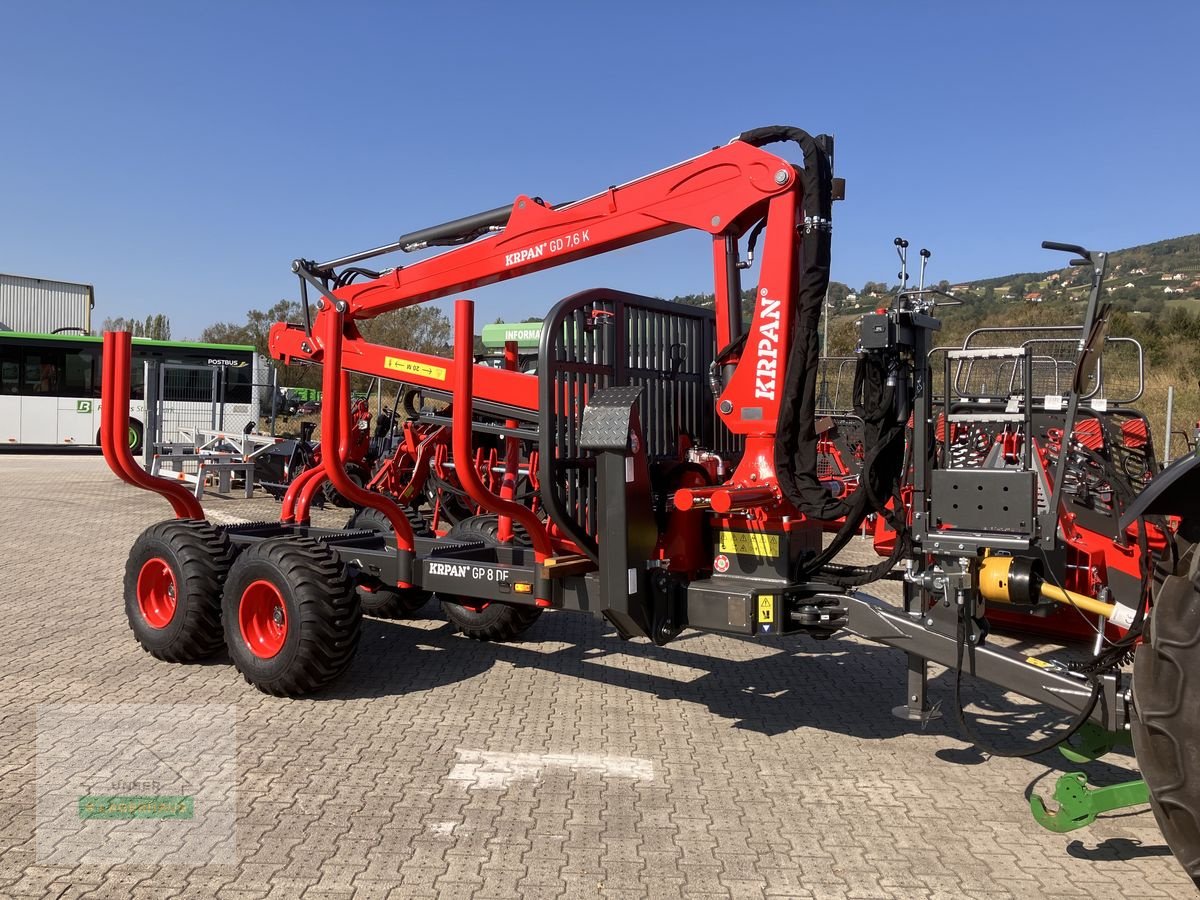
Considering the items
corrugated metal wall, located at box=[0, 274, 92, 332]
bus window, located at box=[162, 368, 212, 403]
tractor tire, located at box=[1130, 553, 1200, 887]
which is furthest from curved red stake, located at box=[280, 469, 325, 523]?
corrugated metal wall, located at box=[0, 274, 92, 332]

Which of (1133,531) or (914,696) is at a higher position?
(1133,531)

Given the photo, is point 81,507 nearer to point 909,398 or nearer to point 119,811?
point 119,811

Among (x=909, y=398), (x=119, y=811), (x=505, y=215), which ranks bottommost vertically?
(x=119, y=811)

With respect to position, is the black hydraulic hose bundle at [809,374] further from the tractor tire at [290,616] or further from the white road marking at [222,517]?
the white road marking at [222,517]

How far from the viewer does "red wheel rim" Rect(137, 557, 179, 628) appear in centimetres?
646

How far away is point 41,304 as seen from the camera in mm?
39500

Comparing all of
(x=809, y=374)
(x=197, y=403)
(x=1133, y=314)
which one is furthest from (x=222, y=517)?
(x=1133, y=314)

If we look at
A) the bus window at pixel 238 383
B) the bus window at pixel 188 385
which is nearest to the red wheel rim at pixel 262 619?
the bus window at pixel 188 385

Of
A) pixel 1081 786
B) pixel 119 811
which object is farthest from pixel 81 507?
pixel 1081 786

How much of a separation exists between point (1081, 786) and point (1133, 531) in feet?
11.6

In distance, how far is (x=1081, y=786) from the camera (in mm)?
3746

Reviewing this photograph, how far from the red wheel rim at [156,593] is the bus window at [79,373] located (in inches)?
844

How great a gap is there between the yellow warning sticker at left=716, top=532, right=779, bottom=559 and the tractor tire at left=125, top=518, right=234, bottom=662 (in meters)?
3.13

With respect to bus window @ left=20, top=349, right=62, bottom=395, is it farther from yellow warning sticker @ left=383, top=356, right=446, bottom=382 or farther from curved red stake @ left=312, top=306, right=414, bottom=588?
curved red stake @ left=312, top=306, right=414, bottom=588
